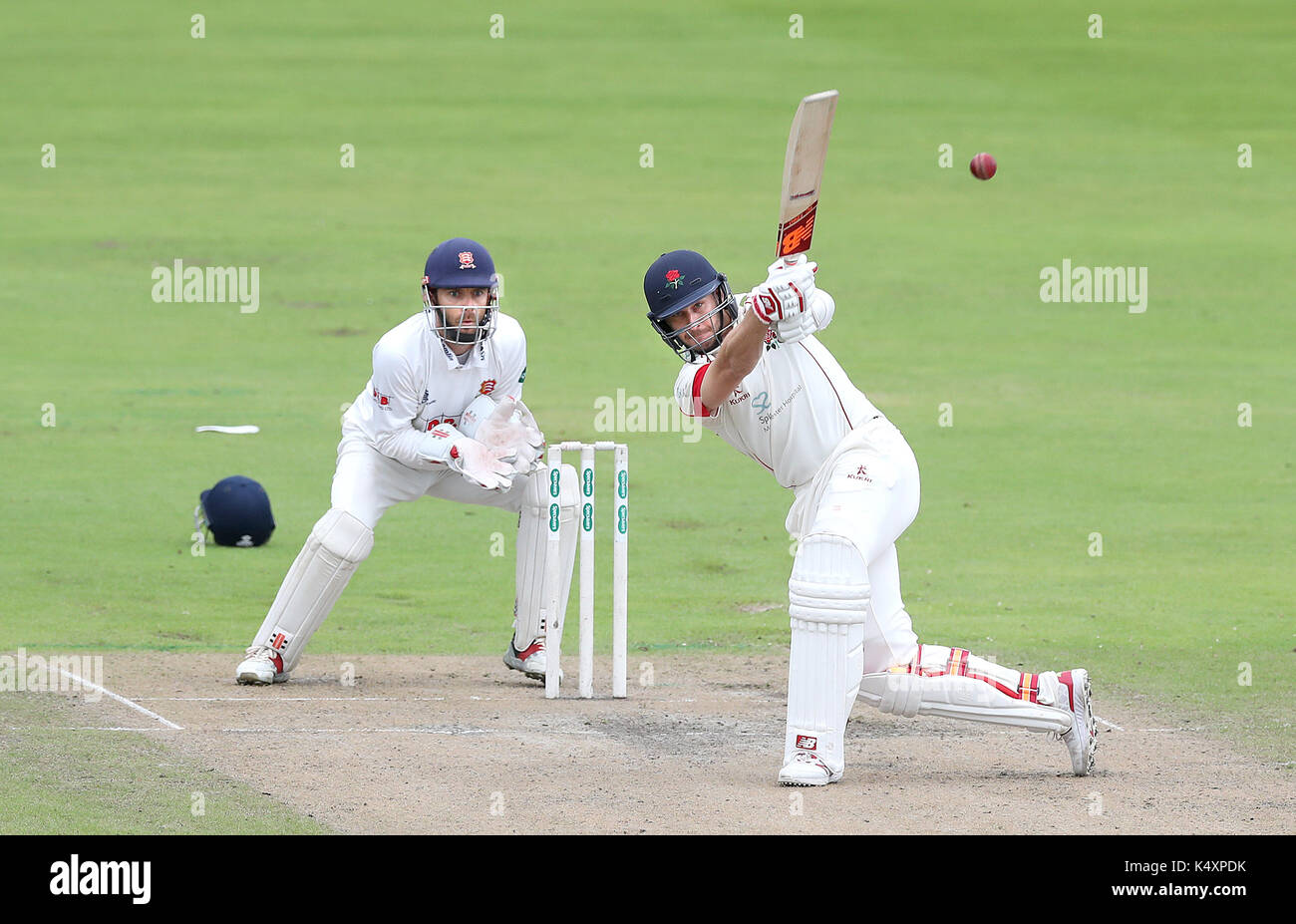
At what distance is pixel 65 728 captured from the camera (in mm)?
6492

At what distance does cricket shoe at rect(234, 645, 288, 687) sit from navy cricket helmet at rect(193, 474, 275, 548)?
328 centimetres

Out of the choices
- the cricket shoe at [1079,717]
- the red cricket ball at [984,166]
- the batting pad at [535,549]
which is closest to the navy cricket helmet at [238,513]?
the batting pad at [535,549]

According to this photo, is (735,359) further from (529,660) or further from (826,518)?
(529,660)

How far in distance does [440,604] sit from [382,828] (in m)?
4.58

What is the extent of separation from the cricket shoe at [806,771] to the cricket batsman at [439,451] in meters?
2.03

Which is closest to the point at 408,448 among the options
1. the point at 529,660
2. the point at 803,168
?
the point at 529,660

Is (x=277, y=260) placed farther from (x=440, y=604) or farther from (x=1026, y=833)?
(x=1026, y=833)

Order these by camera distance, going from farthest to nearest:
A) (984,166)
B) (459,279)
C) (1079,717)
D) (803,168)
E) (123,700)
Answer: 1. (984,166)
2. (459,279)
3. (123,700)
4. (1079,717)
5. (803,168)

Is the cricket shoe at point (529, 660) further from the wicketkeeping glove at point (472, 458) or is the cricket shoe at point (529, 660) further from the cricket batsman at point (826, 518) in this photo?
the cricket batsman at point (826, 518)

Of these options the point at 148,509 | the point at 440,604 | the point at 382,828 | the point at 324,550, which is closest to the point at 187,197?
the point at 148,509

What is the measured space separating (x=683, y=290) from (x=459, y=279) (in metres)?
1.71

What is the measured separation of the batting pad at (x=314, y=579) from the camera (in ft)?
24.7

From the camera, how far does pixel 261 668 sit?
7.51 meters

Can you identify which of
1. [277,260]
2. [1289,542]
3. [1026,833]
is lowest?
[1026,833]
